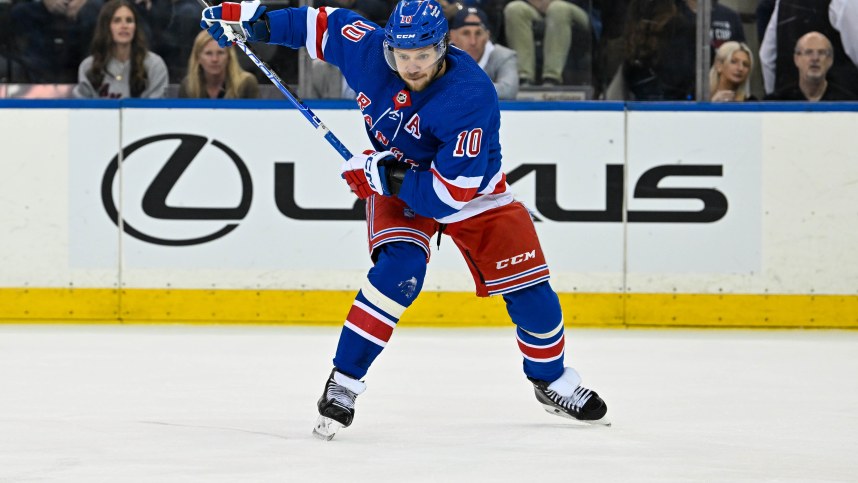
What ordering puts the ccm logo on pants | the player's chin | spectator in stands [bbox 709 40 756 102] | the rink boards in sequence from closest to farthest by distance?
1. the player's chin
2. the ccm logo on pants
3. the rink boards
4. spectator in stands [bbox 709 40 756 102]

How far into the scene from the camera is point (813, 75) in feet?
19.4

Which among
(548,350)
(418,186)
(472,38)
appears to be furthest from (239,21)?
(472,38)

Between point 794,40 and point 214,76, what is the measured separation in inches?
96.1

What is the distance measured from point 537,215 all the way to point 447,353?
99cm

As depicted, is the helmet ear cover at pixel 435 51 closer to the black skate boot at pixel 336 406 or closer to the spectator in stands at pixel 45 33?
the black skate boot at pixel 336 406

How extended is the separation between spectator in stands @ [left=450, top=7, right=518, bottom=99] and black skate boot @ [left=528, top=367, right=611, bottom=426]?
242 cm

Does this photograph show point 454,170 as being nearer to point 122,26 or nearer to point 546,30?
point 546,30

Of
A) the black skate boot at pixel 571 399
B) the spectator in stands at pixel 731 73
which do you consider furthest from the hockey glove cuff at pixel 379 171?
the spectator in stands at pixel 731 73

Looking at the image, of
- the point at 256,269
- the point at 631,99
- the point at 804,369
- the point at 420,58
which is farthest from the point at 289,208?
the point at 420,58

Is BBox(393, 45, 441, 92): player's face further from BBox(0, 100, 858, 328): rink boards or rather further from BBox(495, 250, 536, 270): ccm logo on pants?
BBox(0, 100, 858, 328): rink boards

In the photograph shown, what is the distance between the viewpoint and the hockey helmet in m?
3.20

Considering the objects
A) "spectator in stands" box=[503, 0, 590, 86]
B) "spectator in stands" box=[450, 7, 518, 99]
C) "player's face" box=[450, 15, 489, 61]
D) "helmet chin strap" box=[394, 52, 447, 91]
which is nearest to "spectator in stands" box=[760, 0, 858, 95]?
"spectator in stands" box=[503, 0, 590, 86]

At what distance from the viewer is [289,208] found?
5789 millimetres

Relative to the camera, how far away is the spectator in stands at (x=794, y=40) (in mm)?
5891
